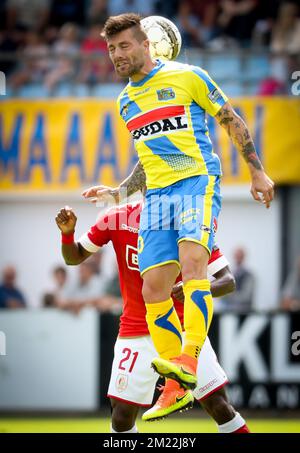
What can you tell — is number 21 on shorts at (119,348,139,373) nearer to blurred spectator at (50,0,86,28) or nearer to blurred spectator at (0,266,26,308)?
blurred spectator at (0,266,26,308)

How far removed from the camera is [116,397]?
7.95m

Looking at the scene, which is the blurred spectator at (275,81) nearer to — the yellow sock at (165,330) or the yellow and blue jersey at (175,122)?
the yellow and blue jersey at (175,122)

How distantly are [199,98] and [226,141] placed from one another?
815 centimetres

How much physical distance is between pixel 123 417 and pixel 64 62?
8.34 meters

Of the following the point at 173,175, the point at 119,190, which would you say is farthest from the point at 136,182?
the point at 173,175

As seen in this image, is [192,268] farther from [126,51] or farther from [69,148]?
[69,148]

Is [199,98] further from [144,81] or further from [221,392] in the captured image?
[221,392]

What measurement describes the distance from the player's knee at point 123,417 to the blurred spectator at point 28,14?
10.1m

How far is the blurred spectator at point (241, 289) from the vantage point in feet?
47.6

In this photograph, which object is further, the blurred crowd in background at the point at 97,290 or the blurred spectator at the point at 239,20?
the blurred spectator at the point at 239,20

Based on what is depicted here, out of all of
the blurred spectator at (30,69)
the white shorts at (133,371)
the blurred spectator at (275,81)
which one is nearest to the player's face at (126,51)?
the white shorts at (133,371)

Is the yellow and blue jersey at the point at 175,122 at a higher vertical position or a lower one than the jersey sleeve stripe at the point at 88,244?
higher

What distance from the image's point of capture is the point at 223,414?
301 inches
